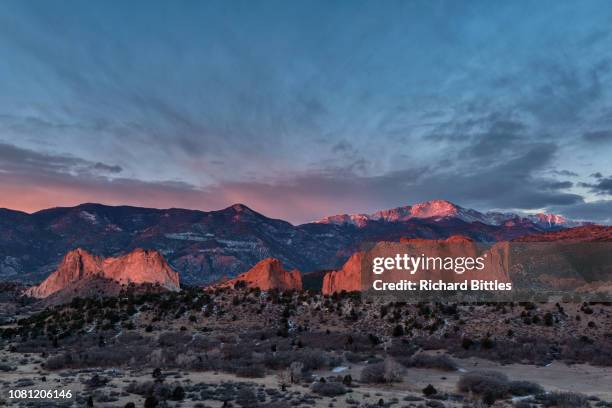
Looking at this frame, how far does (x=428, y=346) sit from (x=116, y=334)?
122 feet

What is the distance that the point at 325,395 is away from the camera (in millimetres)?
27906

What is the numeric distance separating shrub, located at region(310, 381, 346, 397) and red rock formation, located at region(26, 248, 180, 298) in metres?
70.7

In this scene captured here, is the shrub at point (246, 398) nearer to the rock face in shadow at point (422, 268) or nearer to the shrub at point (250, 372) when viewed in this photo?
the shrub at point (250, 372)

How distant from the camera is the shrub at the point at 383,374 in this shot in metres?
31.9

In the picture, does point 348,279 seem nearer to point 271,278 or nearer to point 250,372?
point 271,278

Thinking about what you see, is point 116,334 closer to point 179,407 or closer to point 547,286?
point 179,407

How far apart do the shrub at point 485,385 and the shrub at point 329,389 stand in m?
7.61

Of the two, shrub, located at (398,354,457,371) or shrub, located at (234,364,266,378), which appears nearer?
shrub, located at (234,364,266,378)

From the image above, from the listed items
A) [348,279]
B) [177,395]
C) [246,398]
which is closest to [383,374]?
[246,398]

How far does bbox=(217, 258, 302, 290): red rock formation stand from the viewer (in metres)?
85.7

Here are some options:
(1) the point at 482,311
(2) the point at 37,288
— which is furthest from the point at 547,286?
(2) the point at 37,288

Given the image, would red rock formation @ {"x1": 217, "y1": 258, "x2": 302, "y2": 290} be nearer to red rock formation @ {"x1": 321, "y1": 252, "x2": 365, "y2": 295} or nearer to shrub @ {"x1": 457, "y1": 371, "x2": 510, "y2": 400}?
red rock formation @ {"x1": 321, "y1": 252, "x2": 365, "y2": 295}

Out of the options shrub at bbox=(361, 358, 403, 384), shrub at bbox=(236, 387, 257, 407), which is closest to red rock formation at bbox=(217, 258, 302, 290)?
shrub at bbox=(361, 358, 403, 384)

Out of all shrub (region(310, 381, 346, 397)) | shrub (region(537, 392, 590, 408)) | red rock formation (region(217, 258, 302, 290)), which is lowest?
shrub (region(310, 381, 346, 397))
